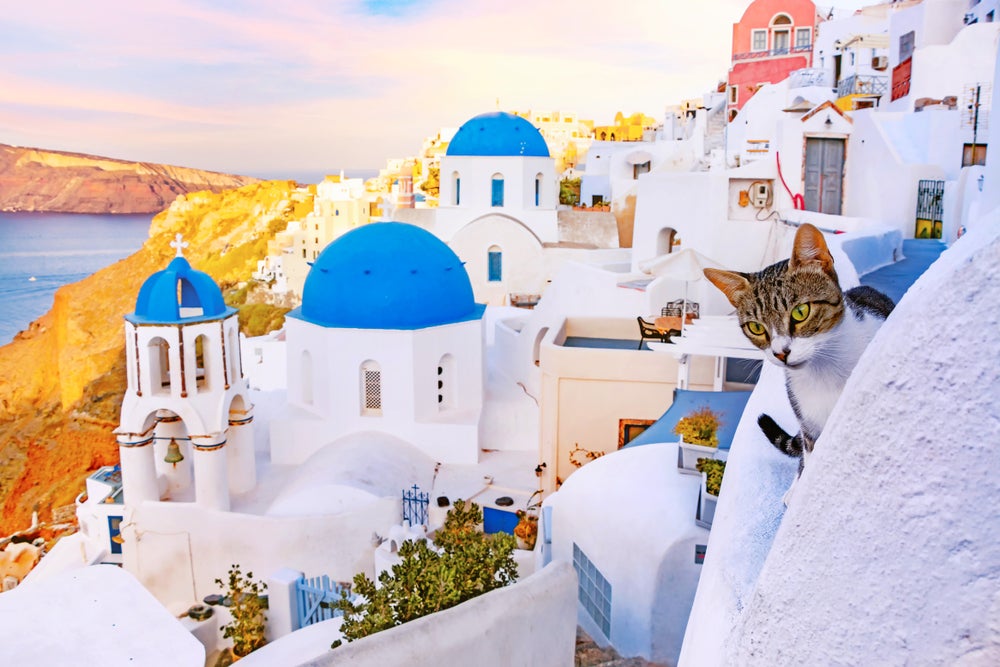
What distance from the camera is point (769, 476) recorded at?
9.75ft

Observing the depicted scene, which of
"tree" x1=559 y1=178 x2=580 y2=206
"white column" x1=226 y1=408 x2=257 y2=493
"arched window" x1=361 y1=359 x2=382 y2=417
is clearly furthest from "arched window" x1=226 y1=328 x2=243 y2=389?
"tree" x1=559 y1=178 x2=580 y2=206

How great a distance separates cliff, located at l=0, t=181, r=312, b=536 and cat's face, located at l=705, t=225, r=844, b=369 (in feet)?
100

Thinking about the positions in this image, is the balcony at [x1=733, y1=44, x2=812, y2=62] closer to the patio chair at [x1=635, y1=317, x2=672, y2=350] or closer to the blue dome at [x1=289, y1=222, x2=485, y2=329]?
the blue dome at [x1=289, y1=222, x2=485, y2=329]

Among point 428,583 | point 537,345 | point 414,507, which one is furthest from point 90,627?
point 537,345

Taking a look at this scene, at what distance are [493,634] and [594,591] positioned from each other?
2.11m

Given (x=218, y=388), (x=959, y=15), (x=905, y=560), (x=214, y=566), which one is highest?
(x=959, y=15)

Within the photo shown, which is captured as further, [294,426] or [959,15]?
[959,15]

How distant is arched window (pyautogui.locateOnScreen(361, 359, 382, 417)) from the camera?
13734 millimetres

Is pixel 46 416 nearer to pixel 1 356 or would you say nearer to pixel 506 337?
pixel 1 356

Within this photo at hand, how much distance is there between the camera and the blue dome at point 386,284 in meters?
13.7

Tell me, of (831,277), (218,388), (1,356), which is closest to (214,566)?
(218,388)

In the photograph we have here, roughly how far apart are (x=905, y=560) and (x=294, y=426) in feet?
42.8

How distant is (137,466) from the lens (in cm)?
1199

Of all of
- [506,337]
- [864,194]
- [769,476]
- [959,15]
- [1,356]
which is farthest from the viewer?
[1,356]
